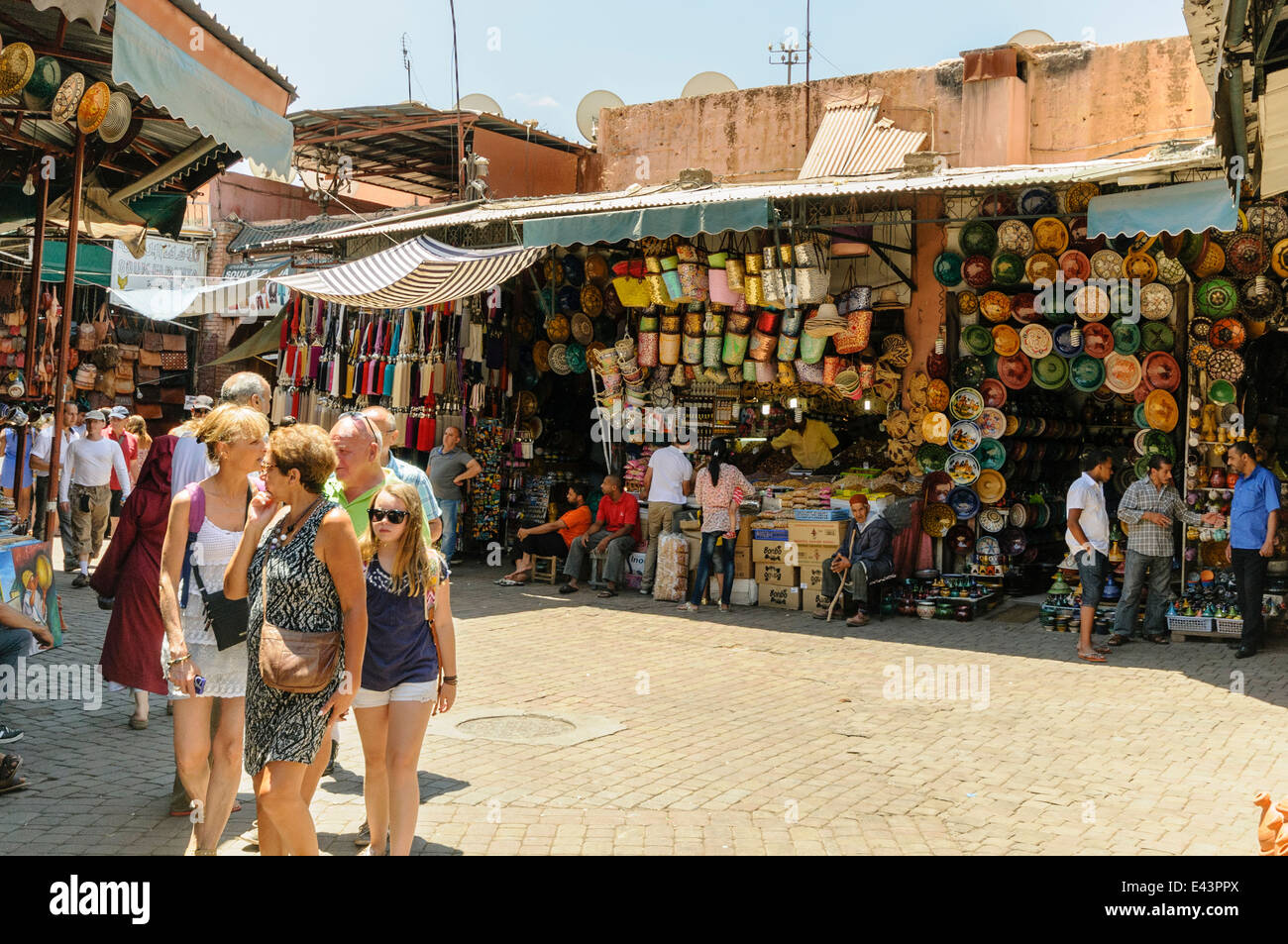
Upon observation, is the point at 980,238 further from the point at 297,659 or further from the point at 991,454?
the point at 297,659

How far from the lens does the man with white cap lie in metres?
12.6

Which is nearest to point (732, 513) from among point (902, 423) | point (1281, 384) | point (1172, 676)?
point (902, 423)

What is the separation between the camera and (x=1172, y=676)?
9.19 m

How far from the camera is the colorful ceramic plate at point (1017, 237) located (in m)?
11.9

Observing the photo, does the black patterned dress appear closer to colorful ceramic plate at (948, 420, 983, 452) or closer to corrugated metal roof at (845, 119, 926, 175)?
colorful ceramic plate at (948, 420, 983, 452)

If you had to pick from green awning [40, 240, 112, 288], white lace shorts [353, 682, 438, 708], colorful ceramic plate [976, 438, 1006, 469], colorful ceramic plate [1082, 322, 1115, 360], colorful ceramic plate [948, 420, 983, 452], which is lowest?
white lace shorts [353, 682, 438, 708]

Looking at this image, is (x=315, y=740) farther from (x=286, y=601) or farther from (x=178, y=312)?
(x=178, y=312)

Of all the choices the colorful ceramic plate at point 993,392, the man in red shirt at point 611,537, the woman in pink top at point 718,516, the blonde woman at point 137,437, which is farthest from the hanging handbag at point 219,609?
the blonde woman at point 137,437

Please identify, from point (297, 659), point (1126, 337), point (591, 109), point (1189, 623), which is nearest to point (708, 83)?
point (591, 109)

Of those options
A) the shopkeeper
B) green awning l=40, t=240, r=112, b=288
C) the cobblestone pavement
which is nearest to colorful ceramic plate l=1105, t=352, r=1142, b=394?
the cobblestone pavement

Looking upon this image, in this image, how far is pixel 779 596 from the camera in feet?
41.9

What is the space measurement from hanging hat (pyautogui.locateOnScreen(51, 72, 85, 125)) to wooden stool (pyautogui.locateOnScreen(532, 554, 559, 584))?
8105mm

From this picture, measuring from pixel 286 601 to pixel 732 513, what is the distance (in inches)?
346

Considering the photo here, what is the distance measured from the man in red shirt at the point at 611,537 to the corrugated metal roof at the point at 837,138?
15.8 feet
